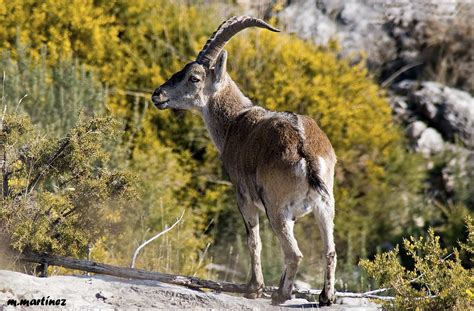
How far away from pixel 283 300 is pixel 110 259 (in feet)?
11.5

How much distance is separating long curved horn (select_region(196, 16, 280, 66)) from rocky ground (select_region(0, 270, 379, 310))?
2.74 metres

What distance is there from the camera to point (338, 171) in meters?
16.2

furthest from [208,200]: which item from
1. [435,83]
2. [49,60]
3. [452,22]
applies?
[452,22]

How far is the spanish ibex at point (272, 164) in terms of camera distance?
8.26 m

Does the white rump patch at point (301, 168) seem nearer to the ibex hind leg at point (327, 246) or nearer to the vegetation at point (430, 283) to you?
the ibex hind leg at point (327, 246)

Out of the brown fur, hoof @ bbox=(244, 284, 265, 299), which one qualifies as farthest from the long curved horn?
hoof @ bbox=(244, 284, 265, 299)

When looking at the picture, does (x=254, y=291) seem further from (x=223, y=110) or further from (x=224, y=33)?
(x=224, y=33)

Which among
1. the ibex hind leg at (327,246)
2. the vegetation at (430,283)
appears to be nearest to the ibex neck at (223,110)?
the ibex hind leg at (327,246)

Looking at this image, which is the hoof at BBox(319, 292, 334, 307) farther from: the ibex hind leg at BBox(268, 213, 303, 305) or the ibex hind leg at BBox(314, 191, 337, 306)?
the ibex hind leg at BBox(268, 213, 303, 305)

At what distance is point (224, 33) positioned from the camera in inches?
391

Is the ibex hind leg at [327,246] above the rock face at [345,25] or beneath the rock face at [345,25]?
above

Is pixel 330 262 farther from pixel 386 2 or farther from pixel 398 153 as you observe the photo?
pixel 386 2

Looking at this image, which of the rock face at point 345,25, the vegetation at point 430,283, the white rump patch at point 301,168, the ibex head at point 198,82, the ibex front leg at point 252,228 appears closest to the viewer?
the vegetation at point 430,283

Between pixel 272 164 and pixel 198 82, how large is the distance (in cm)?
204
